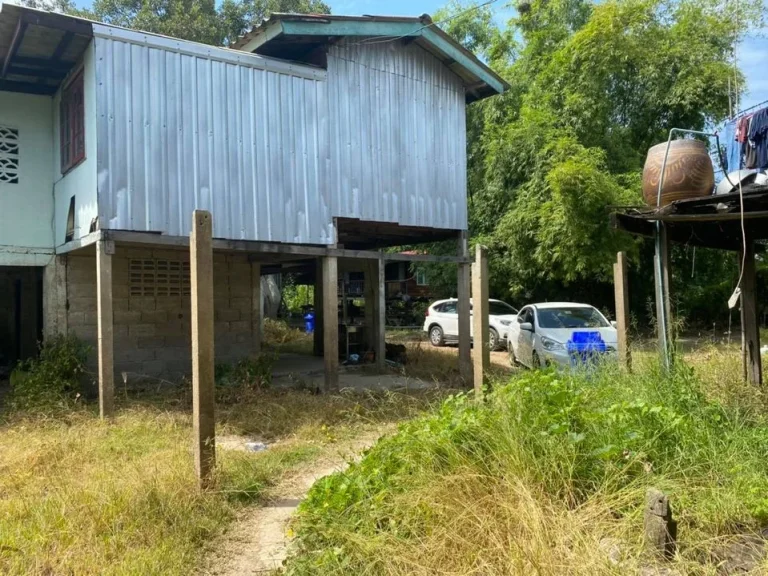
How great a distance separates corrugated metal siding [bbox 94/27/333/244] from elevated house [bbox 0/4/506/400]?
0.06 feet

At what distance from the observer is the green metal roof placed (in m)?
8.47

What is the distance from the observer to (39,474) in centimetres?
511

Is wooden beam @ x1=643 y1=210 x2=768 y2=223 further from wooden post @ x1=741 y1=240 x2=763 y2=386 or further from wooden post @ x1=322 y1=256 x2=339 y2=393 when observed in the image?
wooden post @ x1=322 y1=256 x2=339 y2=393

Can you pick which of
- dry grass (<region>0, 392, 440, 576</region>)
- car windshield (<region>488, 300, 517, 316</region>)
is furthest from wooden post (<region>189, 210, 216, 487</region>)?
car windshield (<region>488, 300, 517, 316</region>)

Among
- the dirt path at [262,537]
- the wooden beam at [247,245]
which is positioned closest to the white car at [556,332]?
the wooden beam at [247,245]

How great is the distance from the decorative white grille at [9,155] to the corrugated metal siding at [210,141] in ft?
9.62

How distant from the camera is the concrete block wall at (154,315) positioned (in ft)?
30.9

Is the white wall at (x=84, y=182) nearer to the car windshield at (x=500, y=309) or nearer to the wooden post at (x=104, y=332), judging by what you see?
the wooden post at (x=104, y=332)

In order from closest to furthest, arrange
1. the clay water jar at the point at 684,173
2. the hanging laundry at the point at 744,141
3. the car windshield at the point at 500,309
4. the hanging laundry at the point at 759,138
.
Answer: the clay water jar at the point at 684,173
the hanging laundry at the point at 759,138
the hanging laundry at the point at 744,141
the car windshield at the point at 500,309

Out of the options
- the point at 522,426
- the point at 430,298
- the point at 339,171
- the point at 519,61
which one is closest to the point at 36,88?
the point at 339,171

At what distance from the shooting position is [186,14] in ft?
77.8

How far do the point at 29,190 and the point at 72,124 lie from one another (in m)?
1.46

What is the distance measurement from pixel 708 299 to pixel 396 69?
47.6ft

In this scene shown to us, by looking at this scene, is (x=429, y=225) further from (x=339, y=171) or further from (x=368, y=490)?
(x=368, y=490)
